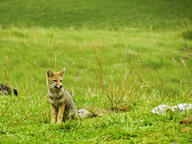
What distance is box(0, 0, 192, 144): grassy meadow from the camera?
482cm

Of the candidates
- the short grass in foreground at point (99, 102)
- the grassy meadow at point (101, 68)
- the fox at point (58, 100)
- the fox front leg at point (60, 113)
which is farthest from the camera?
the fox front leg at point (60, 113)

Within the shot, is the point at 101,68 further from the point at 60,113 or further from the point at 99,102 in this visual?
the point at 60,113

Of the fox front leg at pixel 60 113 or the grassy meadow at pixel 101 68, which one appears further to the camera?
the fox front leg at pixel 60 113

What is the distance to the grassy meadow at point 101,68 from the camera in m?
4.82

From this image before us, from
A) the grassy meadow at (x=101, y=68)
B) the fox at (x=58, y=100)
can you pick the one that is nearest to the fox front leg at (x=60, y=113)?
the fox at (x=58, y=100)

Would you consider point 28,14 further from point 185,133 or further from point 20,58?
point 185,133

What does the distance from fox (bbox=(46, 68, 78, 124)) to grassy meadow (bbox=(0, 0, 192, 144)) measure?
25 centimetres

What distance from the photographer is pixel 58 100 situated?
5055 mm

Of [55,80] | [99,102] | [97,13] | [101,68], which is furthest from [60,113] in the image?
[97,13]

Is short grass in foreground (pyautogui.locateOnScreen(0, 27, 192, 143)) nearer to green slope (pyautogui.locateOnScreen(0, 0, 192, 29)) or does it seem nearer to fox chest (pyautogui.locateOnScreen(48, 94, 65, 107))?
fox chest (pyautogui.locateOnScreen(48, 94, 65, 107))

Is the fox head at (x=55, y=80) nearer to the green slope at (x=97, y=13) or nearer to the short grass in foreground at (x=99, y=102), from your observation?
the short grass in foreground at (x=99, y=102)

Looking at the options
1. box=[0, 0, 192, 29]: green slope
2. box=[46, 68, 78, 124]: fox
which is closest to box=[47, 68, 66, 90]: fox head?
box=[46, 68, 78, 124]: fox

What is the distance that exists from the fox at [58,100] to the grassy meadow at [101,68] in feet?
0.83

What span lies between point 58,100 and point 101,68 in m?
1.83
